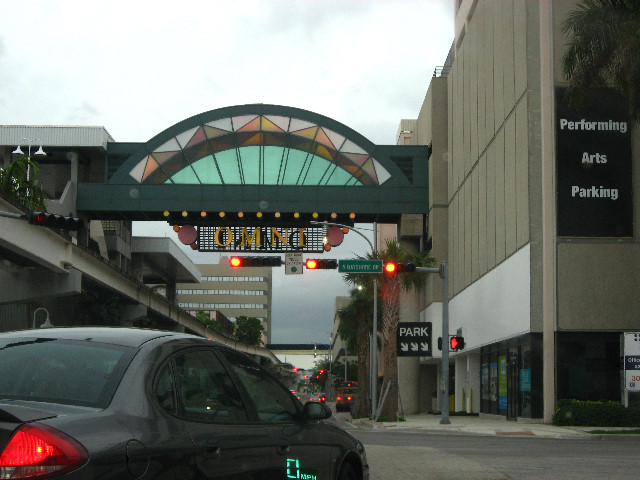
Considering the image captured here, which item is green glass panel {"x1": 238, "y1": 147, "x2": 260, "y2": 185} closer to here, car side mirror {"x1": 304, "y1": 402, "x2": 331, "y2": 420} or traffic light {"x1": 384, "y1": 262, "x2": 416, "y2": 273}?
traffic light {"x1": 384, "y1": 262, "x2": 416, "y2": 273}

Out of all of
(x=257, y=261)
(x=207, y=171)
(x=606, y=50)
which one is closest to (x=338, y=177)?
(x=207, y=171)

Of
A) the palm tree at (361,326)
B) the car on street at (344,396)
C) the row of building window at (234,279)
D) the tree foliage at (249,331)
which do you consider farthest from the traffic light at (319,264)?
the row of building window at (234,279)

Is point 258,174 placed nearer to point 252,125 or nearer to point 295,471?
point 252,125

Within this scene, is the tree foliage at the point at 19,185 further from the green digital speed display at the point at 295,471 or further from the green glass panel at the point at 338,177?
the green digital speed display at the point at 295,471

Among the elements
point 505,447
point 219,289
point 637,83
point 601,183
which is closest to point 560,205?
point 601,183

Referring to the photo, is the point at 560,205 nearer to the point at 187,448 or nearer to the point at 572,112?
the point at 572,112

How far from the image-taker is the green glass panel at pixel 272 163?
2012 inches

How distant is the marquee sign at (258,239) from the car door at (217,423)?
45975 millimetres

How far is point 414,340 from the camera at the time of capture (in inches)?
1502

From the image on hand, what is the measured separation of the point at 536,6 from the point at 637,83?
7.56 m

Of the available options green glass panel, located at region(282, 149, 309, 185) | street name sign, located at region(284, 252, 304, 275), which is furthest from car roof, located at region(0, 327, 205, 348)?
green glass panel, located at region(282, 149, 309, 185)

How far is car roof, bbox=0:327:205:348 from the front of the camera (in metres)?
5.29

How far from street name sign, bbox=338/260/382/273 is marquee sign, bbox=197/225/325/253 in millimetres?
20387

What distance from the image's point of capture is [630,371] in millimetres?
25703
